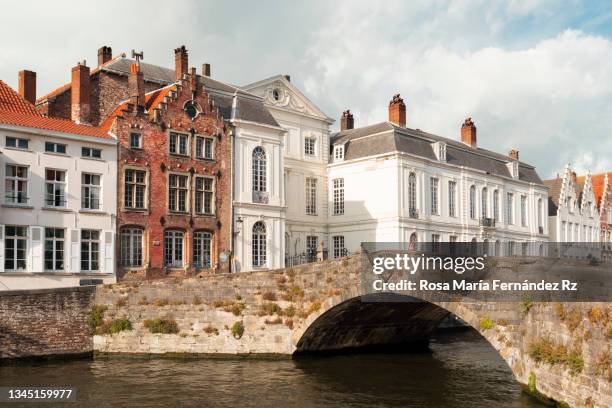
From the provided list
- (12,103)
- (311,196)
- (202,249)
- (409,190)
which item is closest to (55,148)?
(12,103)

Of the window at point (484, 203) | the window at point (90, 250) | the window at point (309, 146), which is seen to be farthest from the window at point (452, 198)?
the window at point (90, 250)

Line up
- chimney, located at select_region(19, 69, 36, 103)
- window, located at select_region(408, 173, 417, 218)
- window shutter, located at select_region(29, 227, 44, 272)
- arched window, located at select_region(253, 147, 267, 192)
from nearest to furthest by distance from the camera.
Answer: window shutter, located at select_region(29, 227, 44, 272)
chimney, located at select_region(19, 69, 36, 103)
arched window, located at select_region(253, 147, 267, 192)
window, located at select_region(408, 173, 417, 218)

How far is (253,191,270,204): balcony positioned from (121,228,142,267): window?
6.53m

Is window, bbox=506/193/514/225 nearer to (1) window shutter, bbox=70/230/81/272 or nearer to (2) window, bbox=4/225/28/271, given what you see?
(1) window shutter, bbox=70/230/81/272

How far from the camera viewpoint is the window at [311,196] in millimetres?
44406

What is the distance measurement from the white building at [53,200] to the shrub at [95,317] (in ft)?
7.87

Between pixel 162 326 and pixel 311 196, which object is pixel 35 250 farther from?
pixel 311 196

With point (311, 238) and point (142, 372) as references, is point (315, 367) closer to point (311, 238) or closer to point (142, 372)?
point (142, 372)

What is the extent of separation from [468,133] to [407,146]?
39.8 feet

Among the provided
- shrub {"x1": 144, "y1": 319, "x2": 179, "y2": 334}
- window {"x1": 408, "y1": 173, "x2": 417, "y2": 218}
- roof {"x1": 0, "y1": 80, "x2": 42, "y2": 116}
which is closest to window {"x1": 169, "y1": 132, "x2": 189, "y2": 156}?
roof {"x1": 0, "y1": 80, "x2": 42, "y2": 116}

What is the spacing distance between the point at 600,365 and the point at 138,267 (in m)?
22.3

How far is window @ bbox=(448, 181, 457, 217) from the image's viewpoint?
46.7 metres

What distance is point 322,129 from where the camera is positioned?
4616 centimetres

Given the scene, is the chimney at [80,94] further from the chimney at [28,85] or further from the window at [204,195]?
the window at [204,195]
